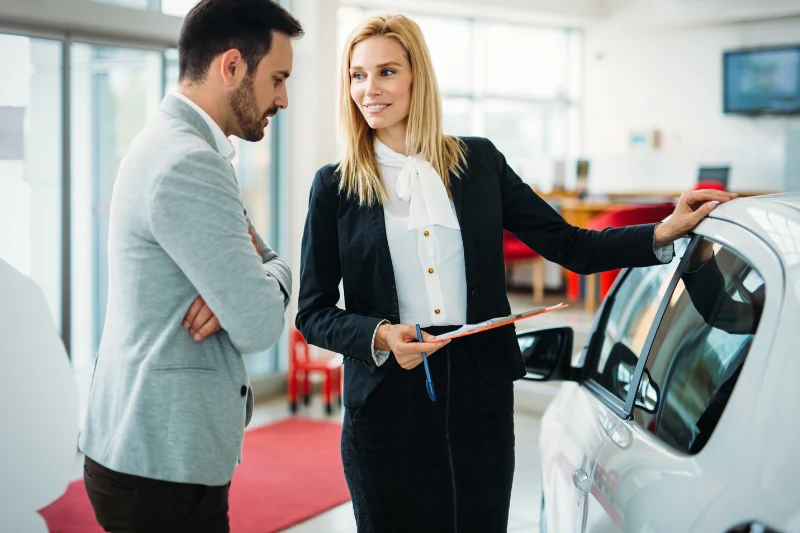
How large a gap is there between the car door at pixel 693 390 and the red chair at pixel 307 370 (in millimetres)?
4035

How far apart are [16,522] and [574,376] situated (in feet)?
7.66

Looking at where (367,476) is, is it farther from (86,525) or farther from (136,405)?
(86,525)

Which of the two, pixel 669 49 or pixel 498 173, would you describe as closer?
pixel 498 173

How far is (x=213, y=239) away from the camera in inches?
49.3

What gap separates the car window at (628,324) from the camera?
159 centimetres

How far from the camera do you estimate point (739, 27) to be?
963 centimetres

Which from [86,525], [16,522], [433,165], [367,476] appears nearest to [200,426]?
[367,476]

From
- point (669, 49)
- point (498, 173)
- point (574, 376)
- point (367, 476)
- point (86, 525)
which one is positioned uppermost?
point (669, 49)

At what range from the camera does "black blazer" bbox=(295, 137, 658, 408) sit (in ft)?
5.68

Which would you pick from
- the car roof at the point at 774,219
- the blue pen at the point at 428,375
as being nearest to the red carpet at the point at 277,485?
the blue pen at the point at 428,375

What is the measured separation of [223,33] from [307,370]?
4.28m

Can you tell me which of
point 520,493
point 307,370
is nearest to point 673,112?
point 307,370

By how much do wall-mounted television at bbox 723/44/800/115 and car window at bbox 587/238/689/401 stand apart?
8.51 metres

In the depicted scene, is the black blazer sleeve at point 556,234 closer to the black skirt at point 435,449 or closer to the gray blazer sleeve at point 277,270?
the black skirt at point 435,449
